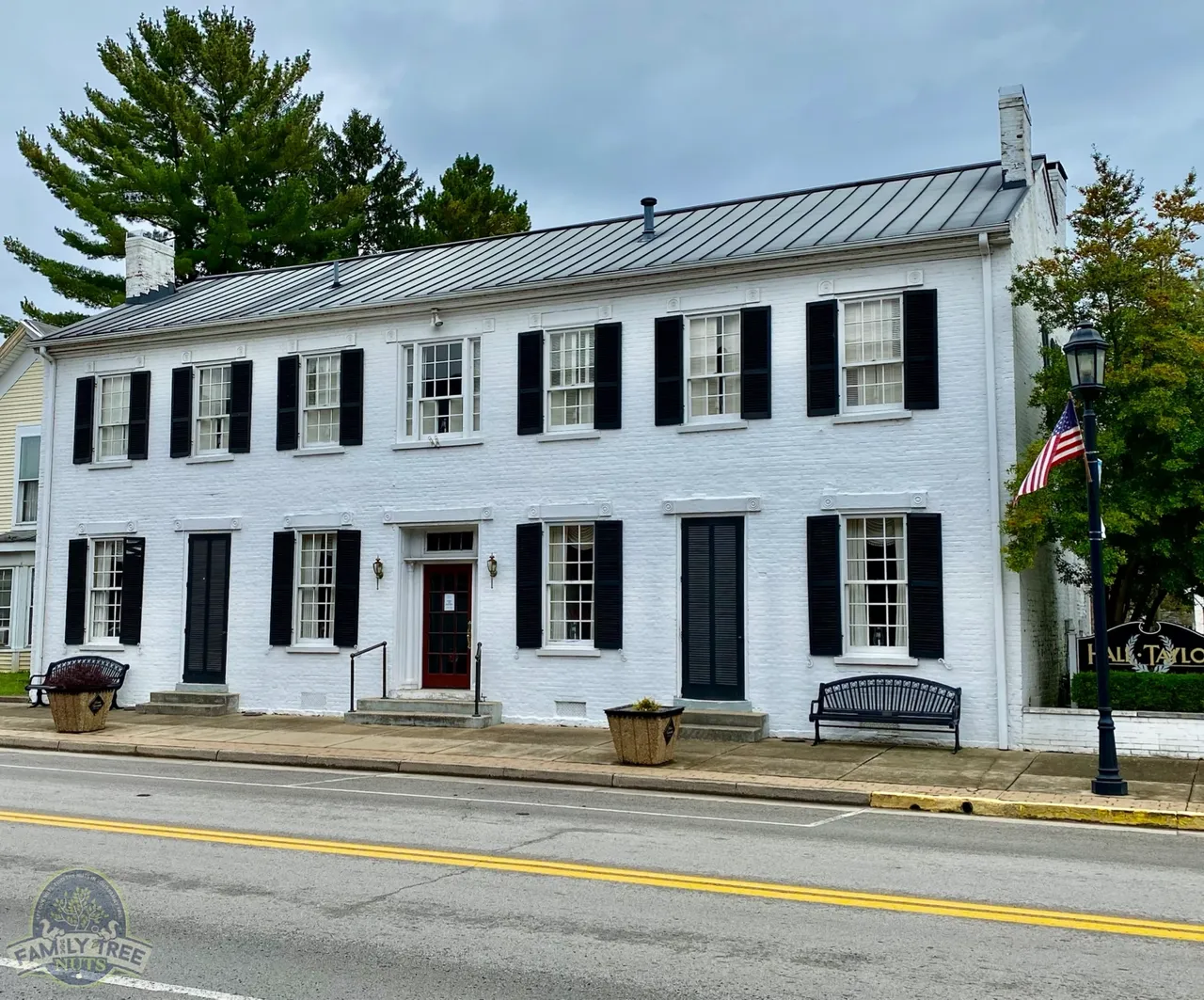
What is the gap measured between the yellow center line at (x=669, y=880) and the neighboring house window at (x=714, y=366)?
10.3 m

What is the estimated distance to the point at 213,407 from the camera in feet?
74.4

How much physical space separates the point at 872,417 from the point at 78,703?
12989mm

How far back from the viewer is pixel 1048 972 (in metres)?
6.16

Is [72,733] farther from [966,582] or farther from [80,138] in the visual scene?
[80,138]

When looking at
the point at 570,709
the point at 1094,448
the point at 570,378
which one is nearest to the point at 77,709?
the point at 570,709

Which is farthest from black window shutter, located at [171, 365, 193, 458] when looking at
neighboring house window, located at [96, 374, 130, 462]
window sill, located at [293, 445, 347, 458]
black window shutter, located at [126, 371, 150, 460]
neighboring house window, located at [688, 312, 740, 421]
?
neighboring house window, located at [688, 312, 740, 421]

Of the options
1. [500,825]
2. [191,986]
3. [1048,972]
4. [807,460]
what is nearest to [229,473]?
[807,460]

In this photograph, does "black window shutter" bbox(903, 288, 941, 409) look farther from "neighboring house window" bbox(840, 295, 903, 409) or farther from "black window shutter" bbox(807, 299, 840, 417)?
"black window shutter" bbox(807, 299, 840, 417)

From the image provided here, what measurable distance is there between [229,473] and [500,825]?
521 inches

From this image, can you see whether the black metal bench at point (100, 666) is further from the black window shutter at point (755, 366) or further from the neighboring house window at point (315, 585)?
the black window shutter at point (755, 366)

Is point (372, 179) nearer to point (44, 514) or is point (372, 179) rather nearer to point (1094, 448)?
point (44, 514)

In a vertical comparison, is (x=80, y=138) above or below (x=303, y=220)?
above

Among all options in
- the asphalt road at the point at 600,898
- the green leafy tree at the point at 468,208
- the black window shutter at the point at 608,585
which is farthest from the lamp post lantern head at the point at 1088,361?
the green leafy tree at the point at 468,208

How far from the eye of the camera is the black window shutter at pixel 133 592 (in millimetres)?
22641
